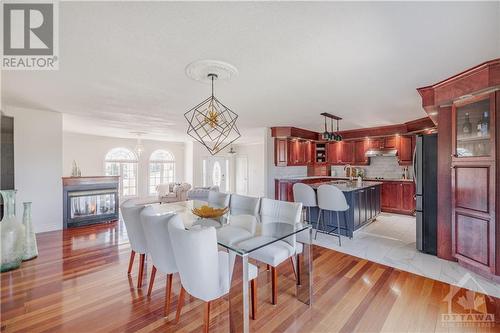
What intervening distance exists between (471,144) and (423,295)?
187cm

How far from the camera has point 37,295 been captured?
226 cm

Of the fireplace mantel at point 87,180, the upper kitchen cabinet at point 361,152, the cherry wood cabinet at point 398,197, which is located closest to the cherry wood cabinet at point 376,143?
the upper kitchen cabinet at point 361,152

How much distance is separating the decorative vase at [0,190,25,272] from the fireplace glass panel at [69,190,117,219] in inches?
68.7

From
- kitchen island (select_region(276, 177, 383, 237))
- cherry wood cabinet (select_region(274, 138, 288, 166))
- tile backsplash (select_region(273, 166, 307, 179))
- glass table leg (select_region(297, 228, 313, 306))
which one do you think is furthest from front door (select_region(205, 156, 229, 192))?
glass table leg (select_region(297, 228, 313, 306))

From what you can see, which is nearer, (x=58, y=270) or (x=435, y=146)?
(x=58, y=270)

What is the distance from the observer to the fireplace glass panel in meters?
4.69

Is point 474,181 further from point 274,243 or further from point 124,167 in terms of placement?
point 124,167

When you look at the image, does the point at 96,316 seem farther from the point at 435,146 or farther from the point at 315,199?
the point at 435,146

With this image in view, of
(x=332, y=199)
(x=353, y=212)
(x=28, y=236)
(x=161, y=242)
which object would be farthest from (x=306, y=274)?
(x=28, y=236)

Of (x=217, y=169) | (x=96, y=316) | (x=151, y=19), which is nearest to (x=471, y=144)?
(x=151, y=19)

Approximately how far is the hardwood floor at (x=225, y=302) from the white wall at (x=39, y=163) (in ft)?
5.49

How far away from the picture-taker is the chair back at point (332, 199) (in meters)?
3.64

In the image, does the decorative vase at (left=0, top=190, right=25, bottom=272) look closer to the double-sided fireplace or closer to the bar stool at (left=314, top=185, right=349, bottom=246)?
the double-sided fireplace

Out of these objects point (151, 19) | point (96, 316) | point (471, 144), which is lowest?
point (96, 316)
